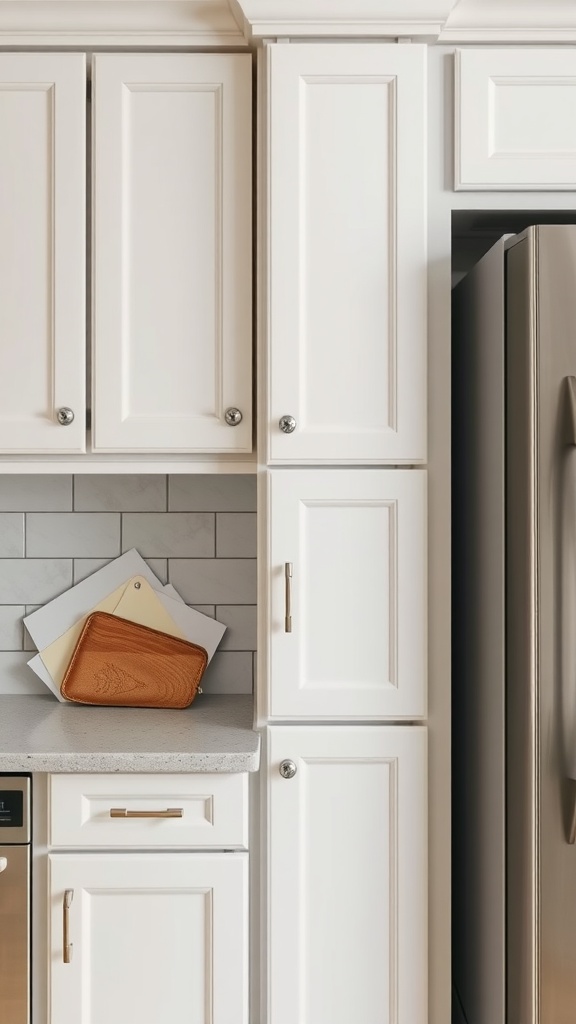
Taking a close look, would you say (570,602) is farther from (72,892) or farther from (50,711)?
(50,711)

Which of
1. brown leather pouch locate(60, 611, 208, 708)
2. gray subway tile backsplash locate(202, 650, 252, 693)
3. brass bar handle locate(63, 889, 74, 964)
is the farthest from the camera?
gray subway tile backsplash locate(202, 650, 252, 693)

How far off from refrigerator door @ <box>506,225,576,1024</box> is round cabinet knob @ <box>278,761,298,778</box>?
1.37 feet

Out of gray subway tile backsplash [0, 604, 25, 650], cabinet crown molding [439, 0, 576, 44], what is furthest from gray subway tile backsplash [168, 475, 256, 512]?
cabinet crown molding [439, 0, 576, 44]

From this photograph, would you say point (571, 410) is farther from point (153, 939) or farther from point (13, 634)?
point (13, 634)

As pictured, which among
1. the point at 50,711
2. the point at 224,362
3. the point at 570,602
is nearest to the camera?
the point at 570,602

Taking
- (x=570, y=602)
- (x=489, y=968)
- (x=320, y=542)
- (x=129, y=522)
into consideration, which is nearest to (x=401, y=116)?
(x=320, y=542)

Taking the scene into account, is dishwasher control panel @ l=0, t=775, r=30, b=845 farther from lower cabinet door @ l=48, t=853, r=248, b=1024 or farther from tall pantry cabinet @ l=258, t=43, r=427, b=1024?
tall pantry cabinet @ l=258, t=43, r=427, b=1024

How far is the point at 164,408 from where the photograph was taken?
5.51 feet

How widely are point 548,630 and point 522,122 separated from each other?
961 millimetres

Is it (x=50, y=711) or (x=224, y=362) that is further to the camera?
(x=50, y=711)

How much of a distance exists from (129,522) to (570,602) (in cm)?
110

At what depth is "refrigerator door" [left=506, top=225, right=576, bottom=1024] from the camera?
1388 millimetres

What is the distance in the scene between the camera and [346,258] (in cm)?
159

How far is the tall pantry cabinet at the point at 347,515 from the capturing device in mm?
1575
